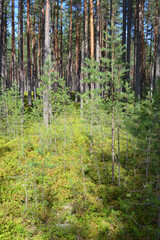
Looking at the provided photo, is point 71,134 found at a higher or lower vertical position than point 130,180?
higher

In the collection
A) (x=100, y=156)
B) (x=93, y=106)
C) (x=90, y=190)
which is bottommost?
(x=90, y=190)

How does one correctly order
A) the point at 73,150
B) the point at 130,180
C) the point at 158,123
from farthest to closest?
1. the point at 73,150
2. the point at 130,180
3. the point at 158,123

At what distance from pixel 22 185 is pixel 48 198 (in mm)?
1329

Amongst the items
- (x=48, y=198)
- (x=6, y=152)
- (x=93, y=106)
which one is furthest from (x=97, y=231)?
(x=6, y=152)

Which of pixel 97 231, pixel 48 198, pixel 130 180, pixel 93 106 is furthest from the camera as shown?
pixel 93 106

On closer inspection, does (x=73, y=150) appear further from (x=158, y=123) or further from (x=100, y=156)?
(x=158, y=123)

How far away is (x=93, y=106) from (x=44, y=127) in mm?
4753

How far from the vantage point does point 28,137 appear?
1053cm

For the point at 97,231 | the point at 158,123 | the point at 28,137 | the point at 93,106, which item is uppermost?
the point at 93,106

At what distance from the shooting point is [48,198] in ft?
19.6

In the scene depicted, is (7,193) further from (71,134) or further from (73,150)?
(71,134)

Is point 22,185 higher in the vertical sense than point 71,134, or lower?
lower

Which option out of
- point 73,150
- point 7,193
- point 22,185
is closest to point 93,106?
point 73,150

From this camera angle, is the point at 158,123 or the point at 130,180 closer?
the point at 158,123
